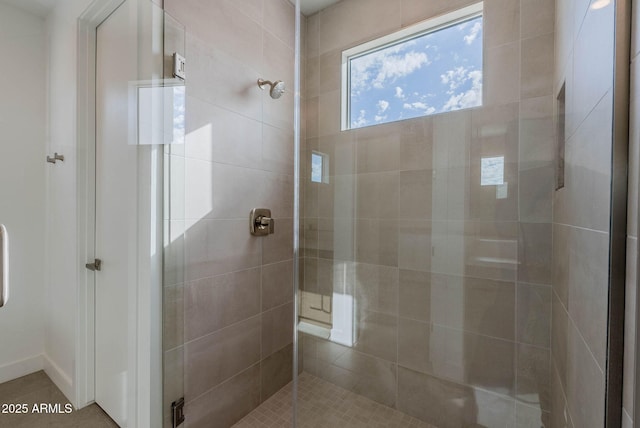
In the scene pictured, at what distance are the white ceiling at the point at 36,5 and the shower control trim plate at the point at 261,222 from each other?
104 centimetres

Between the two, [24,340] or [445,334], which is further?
[445,334]

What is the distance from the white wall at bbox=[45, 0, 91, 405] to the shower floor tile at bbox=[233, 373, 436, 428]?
2.75ft

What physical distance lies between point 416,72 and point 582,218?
98cm

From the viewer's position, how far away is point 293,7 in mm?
1559

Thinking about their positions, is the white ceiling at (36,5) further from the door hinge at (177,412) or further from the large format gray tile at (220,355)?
the door hinge at (177,412)

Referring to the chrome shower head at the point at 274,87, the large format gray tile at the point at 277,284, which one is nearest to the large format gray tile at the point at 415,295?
the large format gray tile at the point at 277,284

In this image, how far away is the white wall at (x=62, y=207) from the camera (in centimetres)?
96

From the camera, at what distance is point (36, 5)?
0.91 metres

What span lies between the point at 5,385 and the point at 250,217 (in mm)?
1014

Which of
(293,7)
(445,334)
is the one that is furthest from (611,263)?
(293,7)

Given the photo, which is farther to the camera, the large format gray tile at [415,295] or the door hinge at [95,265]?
the large format gray tile at [415,295]

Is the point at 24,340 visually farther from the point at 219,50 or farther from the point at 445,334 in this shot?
the point at 445,334

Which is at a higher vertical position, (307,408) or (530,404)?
(530,404)

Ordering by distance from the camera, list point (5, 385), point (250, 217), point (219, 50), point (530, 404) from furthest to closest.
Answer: point (250, 217), point (219, 50), point (530, 404), point (5, 385)
